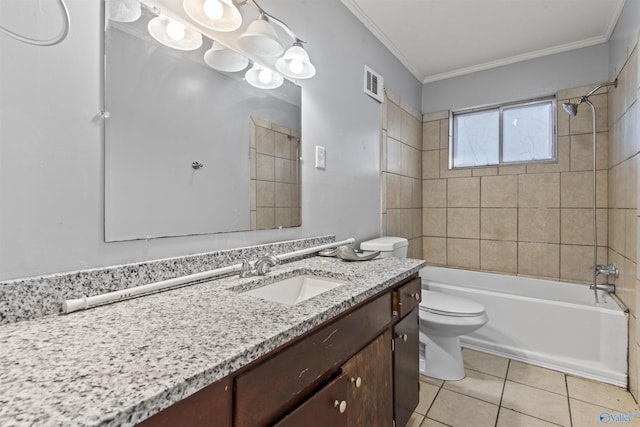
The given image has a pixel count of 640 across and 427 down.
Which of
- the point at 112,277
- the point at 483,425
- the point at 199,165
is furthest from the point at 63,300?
the point at 483,425

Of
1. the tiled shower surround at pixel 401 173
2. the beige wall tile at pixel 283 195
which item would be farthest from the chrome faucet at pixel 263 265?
the tiled shower surround at pixel 401 173

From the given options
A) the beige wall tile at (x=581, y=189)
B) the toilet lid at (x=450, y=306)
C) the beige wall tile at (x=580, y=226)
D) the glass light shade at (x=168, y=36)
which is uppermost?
the glass light shade at (x=168, y=36)

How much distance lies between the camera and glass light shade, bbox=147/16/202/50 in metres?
1.03

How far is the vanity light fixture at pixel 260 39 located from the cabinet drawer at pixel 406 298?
1157mm

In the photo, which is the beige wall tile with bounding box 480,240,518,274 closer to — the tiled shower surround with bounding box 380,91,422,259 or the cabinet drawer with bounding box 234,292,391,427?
the tiled shower surround with bounding box 380,91,422,259

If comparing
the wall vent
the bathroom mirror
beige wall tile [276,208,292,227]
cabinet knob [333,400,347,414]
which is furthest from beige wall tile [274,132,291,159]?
cabinet knob [333,400,347,414]

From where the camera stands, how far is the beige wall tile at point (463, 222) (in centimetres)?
299

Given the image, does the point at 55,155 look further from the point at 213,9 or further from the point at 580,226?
the point at 580,226

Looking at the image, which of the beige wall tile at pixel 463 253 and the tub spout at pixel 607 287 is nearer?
the tub spout at pixel 607 287

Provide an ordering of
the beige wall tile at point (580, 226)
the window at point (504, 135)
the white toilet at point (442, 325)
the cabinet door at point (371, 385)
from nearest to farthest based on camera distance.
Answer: the cabinet door at point (371, 385)
the white toilet at point (442, 325)
the beige wall tile at point (580, 226)
the window at point (504, 135)

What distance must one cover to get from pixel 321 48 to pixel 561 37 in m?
2.01

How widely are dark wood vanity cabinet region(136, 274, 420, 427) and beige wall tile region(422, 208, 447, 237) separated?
1.88 m

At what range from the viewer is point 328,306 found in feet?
2.72

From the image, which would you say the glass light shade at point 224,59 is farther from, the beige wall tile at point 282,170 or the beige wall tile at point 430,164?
the beige wall tile at point 430,164
